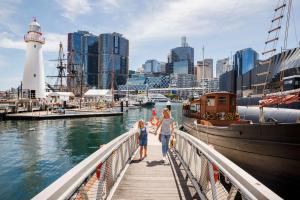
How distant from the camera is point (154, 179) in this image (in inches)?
347

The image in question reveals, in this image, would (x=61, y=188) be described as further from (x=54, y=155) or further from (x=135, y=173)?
(x=54, y=155)

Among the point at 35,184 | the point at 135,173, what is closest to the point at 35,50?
the point at 35,184

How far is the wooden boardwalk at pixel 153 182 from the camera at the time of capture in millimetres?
7230

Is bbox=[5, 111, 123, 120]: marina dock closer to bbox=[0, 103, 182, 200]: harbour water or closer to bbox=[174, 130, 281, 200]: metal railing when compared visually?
bbox=[0, 103, 182, 200]: harbour water

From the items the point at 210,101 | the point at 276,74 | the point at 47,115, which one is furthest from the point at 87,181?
the point at 276,74

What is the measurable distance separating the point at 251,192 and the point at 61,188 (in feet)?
8.00

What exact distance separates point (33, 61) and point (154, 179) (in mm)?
56164

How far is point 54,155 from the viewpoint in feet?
70.7

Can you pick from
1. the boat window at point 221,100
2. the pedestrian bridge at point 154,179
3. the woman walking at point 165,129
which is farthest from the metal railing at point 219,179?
the boat window at point 221,100

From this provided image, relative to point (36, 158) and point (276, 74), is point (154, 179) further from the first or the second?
point (276, 74)

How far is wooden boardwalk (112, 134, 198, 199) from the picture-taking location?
723 cm

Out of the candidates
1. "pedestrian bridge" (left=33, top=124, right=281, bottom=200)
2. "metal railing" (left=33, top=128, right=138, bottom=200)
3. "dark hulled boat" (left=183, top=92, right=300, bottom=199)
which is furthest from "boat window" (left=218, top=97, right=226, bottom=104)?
"metal railing" (left=33, top=128, right=138, bottom=200)

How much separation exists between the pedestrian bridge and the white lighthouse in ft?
172

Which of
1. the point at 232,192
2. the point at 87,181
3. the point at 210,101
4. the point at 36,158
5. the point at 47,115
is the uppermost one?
the point at 210,101
